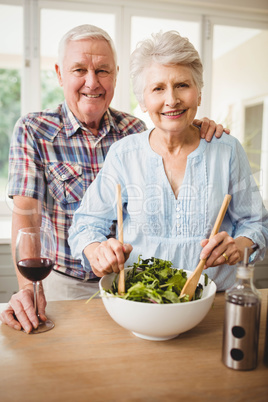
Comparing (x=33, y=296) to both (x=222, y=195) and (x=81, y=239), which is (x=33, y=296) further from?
(x=222, y=195)

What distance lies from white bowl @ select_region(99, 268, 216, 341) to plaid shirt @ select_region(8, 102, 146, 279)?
822 millimetres

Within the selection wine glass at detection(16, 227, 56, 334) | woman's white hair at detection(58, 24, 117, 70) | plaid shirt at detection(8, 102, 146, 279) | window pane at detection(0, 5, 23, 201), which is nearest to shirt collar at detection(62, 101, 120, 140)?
plaid shirt at detection(8, 102, 146, 279)

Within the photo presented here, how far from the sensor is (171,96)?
1.25m

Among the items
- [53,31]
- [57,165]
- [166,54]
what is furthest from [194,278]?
[53,31]

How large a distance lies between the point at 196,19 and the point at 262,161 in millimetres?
1605

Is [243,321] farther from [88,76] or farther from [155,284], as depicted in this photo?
[88,76]

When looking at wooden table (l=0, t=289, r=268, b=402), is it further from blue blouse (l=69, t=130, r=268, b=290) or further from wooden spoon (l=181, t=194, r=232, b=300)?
blue blouse (l=69, t=130, r=268, b=290)

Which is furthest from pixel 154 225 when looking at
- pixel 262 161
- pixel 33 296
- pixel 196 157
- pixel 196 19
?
pixel 262 161

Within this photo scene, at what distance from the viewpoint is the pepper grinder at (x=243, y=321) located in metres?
0.76

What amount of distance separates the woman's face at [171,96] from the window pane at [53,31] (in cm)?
192

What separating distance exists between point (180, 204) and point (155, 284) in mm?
433

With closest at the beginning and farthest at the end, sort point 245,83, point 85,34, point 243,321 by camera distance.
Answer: point 243,321
point 85,34
point 245,83

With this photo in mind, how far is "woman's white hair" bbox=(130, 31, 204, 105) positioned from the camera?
1.22m

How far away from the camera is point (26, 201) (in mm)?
1589
